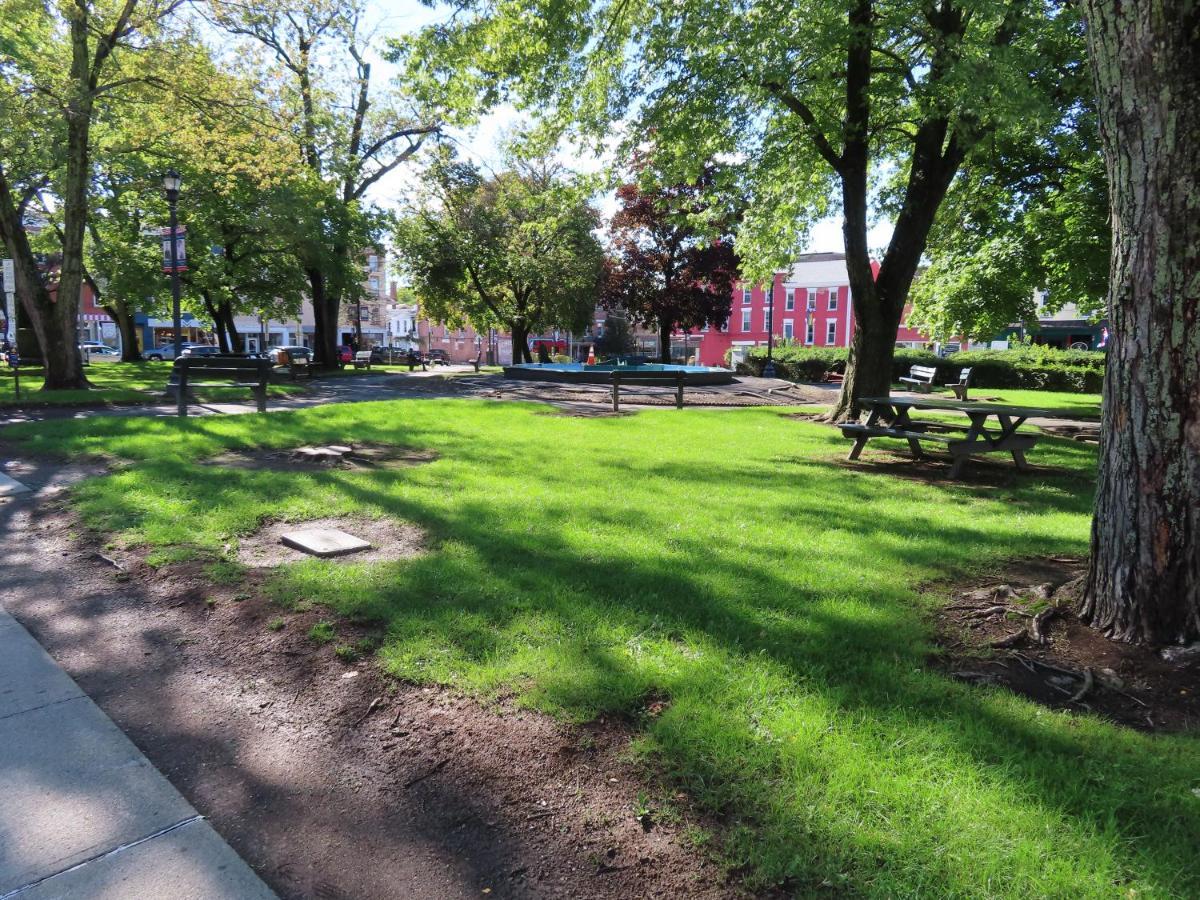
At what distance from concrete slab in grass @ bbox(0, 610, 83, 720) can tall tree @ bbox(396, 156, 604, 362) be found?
1333 inches

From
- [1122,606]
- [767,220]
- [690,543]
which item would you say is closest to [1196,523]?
[1122,606]

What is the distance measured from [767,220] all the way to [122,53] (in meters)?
15.6

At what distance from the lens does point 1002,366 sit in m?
31.3

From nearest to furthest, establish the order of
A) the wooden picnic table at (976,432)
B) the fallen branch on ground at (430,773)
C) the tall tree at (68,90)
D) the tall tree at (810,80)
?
1. the fallen branch on ground at (430,773)
2. the wooden picnic table at (976,432)
3. the tall tree at (810,80)
4. the tall tree at (68,90)

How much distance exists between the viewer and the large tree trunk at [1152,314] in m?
3.11

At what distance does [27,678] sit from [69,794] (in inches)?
43.3

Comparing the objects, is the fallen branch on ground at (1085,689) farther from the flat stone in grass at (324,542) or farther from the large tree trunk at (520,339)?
the large tree trunk at (520,339)

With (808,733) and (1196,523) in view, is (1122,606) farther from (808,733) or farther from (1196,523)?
(808,733)

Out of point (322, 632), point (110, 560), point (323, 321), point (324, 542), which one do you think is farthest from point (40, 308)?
point (322, 632)

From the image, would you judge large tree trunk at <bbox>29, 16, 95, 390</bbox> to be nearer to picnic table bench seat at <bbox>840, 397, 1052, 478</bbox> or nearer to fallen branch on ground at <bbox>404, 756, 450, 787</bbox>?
picnic table bench seat at <bbox>840, 397, 1052, 478</bbox>

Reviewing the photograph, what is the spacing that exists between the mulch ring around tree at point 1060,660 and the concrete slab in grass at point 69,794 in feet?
10.3

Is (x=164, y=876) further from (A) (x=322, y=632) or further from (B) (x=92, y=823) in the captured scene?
(A) (x=322, y=632)

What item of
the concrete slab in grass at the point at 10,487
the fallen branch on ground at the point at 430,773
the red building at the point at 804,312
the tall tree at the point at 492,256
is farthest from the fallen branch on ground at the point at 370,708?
the red building at the point at 804,312

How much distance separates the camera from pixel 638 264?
4538cm
